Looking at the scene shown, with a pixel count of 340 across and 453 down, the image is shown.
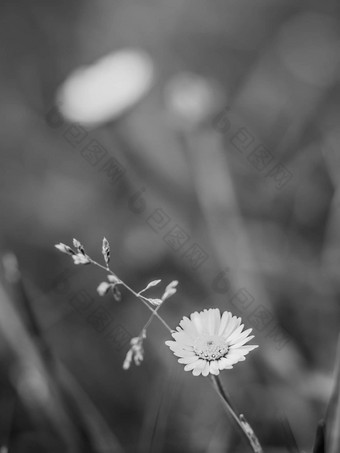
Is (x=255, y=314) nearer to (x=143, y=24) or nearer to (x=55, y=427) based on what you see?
(x=55, y=427)

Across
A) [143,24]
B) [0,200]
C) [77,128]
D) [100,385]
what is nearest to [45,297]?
[100,385]

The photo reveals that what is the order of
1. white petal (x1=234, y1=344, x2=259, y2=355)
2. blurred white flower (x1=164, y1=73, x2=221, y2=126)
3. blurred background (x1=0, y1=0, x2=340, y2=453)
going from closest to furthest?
white petal (x1=234, y1=344, x2=259, y2=355) < blurred background (x1=0, y1=0, x2=340, y2=453) < blurred white flower (x1=164, y1=73, x2=221, y2=126)

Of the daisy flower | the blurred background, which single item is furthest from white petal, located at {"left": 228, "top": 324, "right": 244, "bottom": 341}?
the blurred background

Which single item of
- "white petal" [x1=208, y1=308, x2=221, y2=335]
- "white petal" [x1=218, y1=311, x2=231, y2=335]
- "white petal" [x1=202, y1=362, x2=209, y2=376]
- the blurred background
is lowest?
"white petal" [x1=202, y1=362, x2=209, y2=376]

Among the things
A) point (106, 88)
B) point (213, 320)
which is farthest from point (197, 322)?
point (106, 88)

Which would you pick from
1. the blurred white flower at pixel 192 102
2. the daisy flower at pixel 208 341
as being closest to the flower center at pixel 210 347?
the daisy flower at pixel 208 341

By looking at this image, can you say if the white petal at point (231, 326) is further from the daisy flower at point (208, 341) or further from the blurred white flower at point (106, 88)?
the blurred white flower at point (106, 88)

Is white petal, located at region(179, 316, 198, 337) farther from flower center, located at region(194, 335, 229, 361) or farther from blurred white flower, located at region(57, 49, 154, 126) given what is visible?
blurred white flower, located at region(57, 49, 154, 126)

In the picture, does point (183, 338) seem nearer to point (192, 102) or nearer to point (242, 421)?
point (242, 421)
